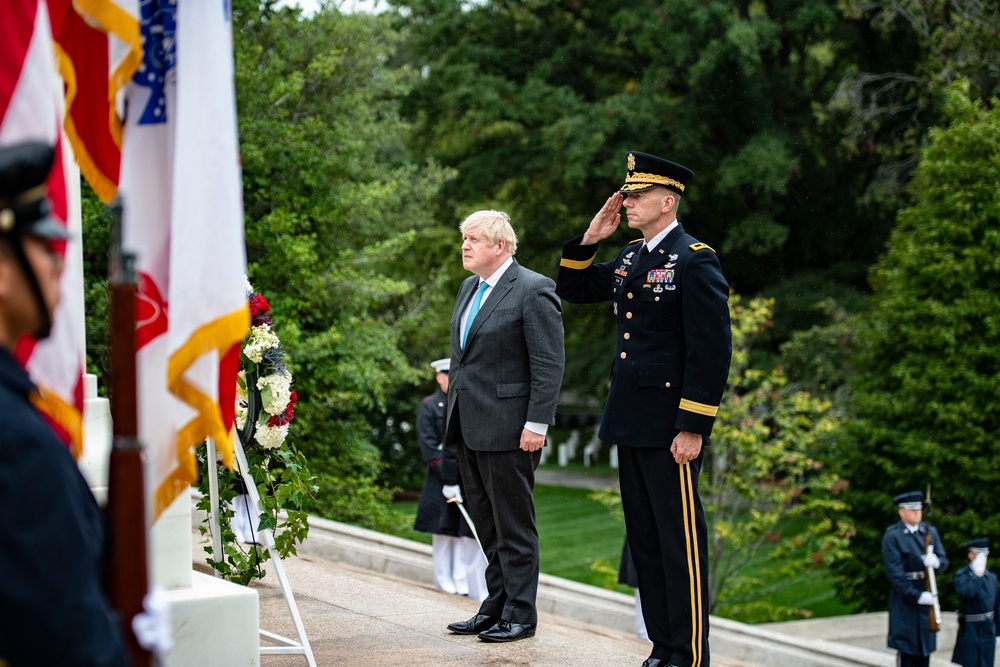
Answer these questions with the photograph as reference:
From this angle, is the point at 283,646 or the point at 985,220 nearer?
the point at 283,646

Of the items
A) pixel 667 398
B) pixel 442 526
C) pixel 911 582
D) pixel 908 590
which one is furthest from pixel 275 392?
pixel 911 582

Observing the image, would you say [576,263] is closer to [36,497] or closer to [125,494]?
[125,494]

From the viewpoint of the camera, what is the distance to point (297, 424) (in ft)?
46.6

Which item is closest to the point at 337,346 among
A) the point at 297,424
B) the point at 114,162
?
the point at 297,424

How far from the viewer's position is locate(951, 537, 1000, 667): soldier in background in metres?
11.0

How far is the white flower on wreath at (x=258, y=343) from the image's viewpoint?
554 centimetres

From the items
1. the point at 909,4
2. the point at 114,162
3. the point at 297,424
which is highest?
the point at 909,4

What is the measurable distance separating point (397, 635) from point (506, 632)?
1.67 ft

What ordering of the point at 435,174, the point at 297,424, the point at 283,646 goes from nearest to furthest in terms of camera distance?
the point at 283,646 < the point at 297,424 < the point at 435,174

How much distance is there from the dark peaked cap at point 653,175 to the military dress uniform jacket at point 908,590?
7.23m

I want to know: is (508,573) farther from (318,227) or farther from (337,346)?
(318,227)

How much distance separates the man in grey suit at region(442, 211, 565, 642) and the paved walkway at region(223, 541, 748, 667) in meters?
0.19

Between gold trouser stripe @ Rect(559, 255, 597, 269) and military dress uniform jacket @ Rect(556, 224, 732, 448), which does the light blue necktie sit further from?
military dress uniform jacket @ Rect(556, 224, 732, 448)

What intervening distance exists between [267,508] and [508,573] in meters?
1.12
